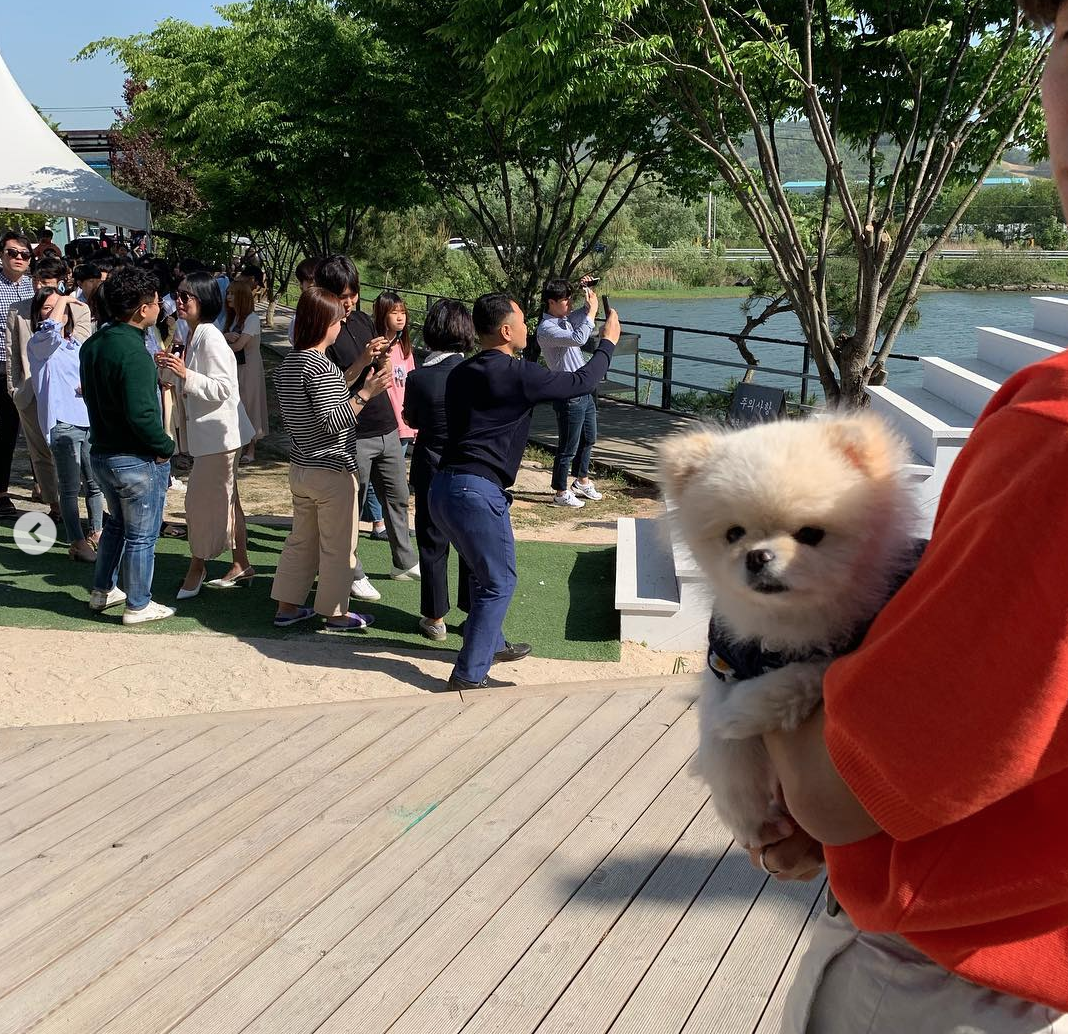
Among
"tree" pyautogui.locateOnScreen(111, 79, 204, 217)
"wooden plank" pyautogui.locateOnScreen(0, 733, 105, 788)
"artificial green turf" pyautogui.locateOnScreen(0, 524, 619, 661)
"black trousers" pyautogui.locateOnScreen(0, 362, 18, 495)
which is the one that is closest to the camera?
"wooden plank" pyautogui.locateOnScreen(0, 733, 105, 788)

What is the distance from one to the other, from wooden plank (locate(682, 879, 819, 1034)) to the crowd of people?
250cm

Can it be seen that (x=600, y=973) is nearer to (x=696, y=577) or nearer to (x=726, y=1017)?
(x=726, y=1017)

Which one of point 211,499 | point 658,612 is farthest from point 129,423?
point 658,612

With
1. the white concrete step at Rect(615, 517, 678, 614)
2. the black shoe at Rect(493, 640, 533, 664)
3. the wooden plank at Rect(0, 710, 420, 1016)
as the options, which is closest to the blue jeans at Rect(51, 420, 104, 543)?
the black shoe at Rect(493, 640, 533, 664)

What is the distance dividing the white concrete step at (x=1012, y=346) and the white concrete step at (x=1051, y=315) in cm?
7

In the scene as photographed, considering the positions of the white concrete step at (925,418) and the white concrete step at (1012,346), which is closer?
the white concrete step at (925,418)

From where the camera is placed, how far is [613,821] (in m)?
3.58

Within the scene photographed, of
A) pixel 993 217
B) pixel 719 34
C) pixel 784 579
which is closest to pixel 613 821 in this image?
pixel 784 579

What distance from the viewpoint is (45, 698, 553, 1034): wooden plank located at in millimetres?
2719

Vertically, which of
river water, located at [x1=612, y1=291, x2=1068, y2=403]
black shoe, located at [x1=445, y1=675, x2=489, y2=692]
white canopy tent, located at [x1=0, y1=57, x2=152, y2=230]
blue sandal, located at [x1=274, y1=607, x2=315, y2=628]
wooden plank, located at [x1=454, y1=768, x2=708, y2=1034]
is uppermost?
white canopy tent, located at [x1=0, y1=57, x2=152, y2=230]

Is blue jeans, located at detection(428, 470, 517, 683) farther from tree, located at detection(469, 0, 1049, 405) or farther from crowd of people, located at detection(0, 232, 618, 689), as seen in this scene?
tree, located at detection(469, 0, 1049, 405)

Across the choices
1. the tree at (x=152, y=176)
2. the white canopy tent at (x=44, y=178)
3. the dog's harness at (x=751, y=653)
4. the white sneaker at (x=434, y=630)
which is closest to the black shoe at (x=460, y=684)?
the white sneaker at (x=434, y=630)

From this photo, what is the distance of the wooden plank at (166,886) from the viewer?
2818 mm

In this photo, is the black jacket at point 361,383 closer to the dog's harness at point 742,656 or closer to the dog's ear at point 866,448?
the dog's harness at point 742,656
